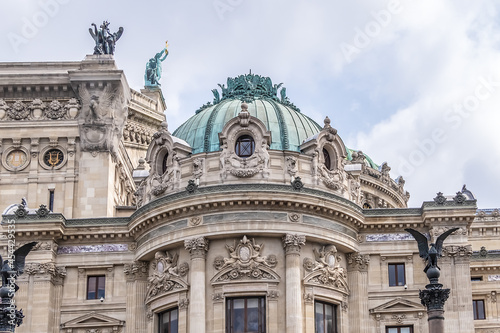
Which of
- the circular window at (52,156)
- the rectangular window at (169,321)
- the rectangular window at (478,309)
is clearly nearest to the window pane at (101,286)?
the rectangular window at (169,321)

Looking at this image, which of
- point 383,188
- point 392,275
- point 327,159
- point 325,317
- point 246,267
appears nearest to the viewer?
point 246,267

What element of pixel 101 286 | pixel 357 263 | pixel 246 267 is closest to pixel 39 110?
pixel 101 286

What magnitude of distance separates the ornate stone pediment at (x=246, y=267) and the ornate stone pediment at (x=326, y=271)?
5.66 feet

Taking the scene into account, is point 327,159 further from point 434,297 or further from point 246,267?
point 434,297

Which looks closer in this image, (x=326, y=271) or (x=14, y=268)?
(x=14, y=268)

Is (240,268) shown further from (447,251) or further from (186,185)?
(447,251)

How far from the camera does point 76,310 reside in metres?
55.6

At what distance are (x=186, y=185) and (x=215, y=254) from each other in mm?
4184

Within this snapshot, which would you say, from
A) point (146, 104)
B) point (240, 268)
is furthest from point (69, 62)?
point (240, 268)

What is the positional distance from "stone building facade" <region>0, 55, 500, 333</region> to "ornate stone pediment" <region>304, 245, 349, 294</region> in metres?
0.06

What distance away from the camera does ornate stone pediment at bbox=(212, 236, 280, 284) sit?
173 ft

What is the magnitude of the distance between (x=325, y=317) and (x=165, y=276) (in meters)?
8.38

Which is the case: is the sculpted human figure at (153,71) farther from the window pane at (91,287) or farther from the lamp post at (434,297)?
the lamp post at (434,297)

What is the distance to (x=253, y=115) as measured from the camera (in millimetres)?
58312
